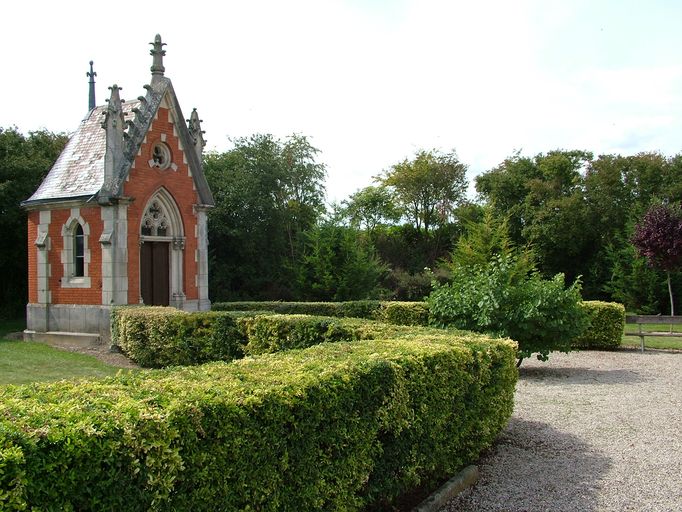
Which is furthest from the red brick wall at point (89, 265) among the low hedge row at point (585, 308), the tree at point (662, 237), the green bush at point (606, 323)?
the tree at point (662, 237)

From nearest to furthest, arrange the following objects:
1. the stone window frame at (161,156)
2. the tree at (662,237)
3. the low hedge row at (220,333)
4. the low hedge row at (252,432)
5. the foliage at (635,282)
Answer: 1. the low hedge row at (252,432)
2. the low hedge row at (220,333)
3. the stone window frame at (161,156)
4. the tree at (662,237)
5. the foliage at (635,282)

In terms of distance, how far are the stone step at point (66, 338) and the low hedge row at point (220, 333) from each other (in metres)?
1.34

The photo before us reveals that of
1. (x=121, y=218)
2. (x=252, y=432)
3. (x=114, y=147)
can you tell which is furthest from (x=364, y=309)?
(x=252, y=432)

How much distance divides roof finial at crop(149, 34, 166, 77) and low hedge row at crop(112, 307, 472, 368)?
703 centimetres

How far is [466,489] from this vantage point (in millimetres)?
6422

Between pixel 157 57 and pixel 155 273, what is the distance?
6.24 meters

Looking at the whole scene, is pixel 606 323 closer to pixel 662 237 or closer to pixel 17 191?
pixel 662 237

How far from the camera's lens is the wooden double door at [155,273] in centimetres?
1836

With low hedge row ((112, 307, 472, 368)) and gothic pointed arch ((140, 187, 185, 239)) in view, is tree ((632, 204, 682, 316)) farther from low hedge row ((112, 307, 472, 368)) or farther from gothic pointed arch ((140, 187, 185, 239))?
low hedge row ((112, 307, 472, 368))

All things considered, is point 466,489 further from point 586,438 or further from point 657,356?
point 657,356

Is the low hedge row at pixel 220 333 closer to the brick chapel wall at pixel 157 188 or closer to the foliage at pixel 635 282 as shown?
the brick chapel wall at pixel 157 188

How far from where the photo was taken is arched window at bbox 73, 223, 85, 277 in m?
18.1

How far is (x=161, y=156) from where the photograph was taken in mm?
18547

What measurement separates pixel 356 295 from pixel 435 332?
17.1m
